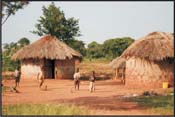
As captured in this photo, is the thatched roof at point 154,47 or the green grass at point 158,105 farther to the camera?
the thatched roof at point 154,47

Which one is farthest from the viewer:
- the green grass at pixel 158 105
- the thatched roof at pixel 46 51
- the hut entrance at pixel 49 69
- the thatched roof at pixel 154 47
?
the hut entrance at pixel 49 69

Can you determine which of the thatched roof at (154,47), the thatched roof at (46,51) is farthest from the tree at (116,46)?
the thatched roof at (154,47)

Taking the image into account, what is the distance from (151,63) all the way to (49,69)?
9907 mm

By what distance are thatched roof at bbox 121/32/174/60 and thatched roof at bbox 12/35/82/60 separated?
22.7ft

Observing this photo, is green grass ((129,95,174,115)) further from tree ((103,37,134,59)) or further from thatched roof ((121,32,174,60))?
tree ((103,37,134,59))

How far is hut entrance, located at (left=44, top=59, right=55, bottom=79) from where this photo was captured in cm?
2790

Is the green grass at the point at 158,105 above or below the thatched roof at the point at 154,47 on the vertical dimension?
below

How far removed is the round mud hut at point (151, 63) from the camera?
20141 mm

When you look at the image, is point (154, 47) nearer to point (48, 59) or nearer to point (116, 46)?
point (48, 59)

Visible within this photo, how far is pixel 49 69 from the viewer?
28.3m

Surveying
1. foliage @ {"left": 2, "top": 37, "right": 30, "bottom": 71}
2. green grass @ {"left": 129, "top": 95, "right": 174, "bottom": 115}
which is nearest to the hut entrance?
foliage @ {"left": 2, "top": 37, "right": 30, "bottom": 71}

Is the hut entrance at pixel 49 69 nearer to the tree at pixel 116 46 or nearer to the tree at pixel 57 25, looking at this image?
the tree at pixel 57 25

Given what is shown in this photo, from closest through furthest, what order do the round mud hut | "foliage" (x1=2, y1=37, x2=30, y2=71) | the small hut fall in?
the round mud hut
the small hut
"foliage" (x1=2, y1=37, x2=30, y2=71)

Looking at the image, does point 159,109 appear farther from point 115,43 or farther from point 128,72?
point 115,43
